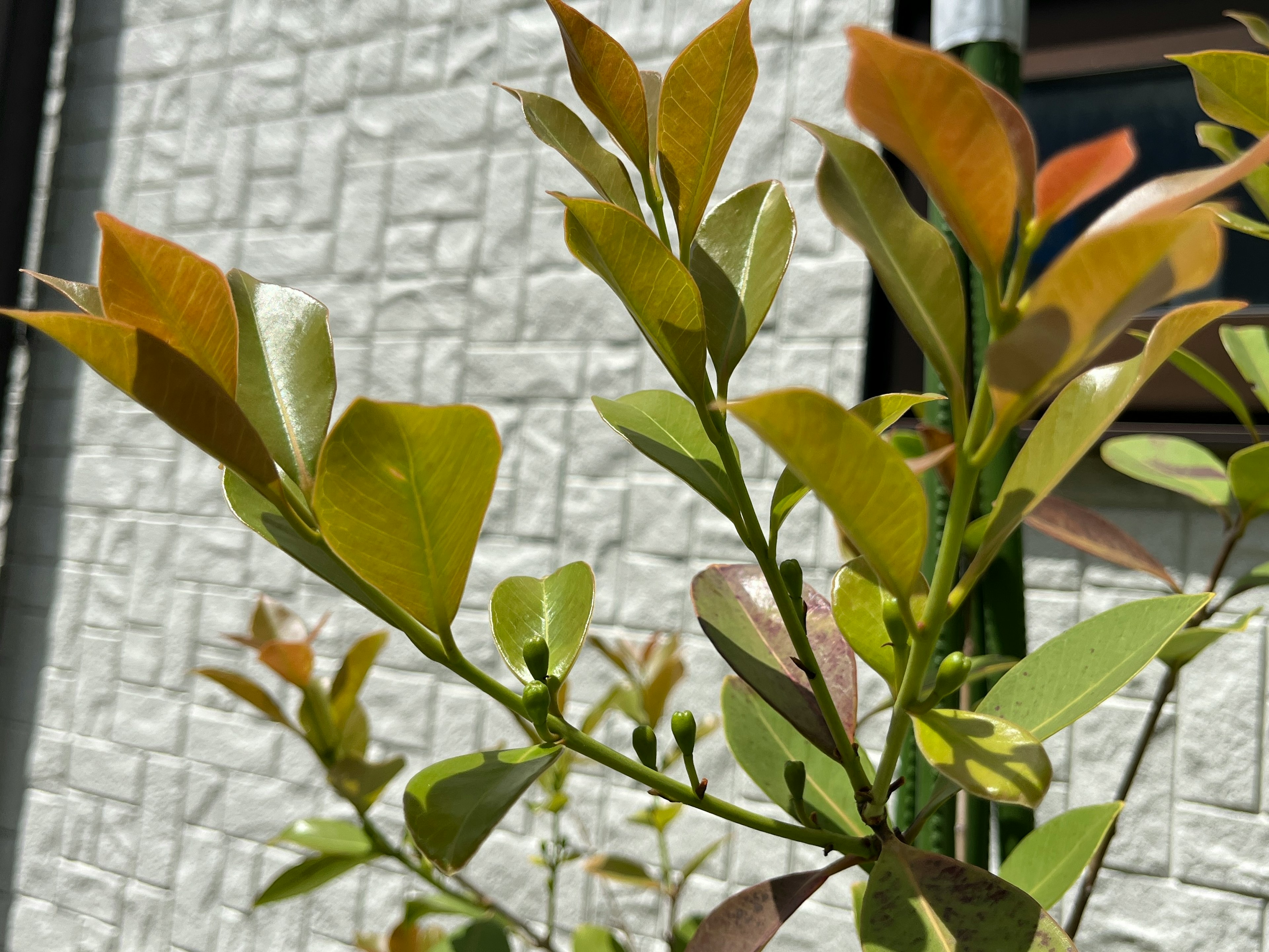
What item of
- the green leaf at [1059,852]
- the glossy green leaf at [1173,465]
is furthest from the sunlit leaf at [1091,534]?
the green leaf at [1059,852]

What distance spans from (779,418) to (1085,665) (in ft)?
0.58

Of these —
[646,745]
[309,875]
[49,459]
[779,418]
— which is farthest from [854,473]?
[49,459]

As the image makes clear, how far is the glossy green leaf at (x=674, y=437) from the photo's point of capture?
0.99 feet

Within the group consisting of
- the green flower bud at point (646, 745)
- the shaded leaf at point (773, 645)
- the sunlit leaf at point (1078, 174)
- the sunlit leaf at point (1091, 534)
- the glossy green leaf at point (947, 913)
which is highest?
the sunlit leaf at point (1078, 174)

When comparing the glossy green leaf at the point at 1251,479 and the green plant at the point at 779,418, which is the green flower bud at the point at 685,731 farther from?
the glossy green leaf at the point at 1251,479

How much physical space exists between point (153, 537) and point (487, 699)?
39.9 inches

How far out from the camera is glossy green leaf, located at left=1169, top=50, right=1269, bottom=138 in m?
0.36

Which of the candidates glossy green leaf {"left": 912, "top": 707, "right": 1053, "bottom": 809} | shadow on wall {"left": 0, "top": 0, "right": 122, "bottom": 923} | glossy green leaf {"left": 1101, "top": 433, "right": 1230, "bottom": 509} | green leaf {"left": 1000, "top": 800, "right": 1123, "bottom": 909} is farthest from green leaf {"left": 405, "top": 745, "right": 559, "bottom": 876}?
shadow on wall {"left": 0, "top": 0, "right": 122, "bottom": 923}

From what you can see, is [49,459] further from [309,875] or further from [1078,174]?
[1078,174]

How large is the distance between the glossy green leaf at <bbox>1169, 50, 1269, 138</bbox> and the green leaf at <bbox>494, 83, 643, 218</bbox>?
0.22 meters

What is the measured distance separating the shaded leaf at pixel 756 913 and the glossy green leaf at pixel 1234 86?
308mm

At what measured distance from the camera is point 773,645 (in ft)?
1.18

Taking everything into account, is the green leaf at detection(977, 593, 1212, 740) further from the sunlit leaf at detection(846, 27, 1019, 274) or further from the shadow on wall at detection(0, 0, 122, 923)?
the shadow on wall at detection(0, 0, 122, 923)

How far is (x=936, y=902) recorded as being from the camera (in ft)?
0.84
